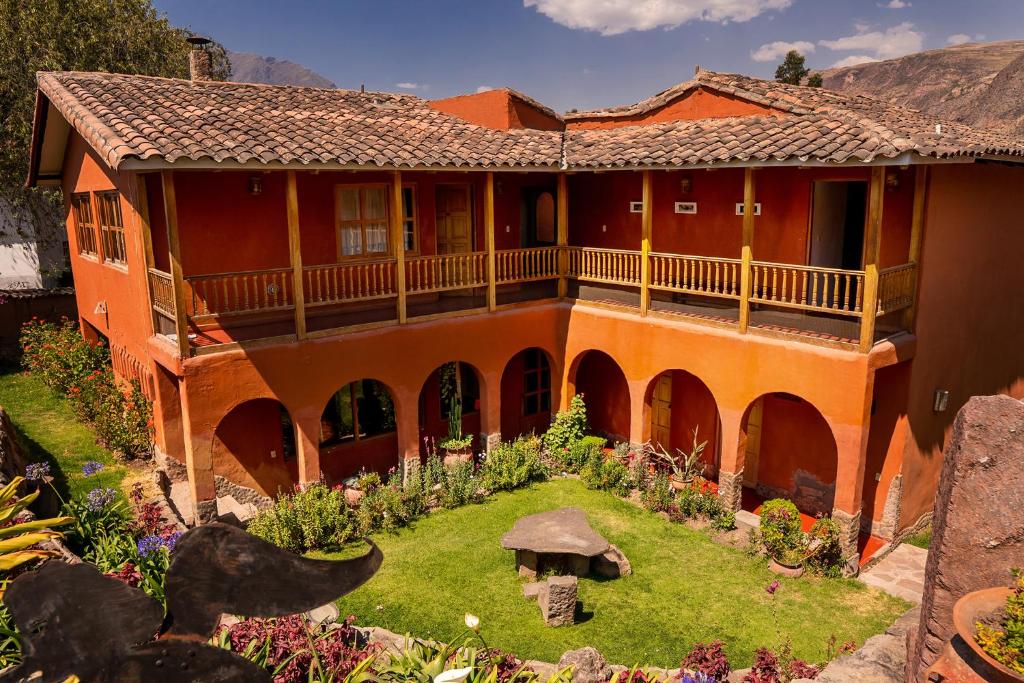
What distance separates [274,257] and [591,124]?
7.56m

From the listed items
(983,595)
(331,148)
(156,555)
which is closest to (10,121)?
(331,148)

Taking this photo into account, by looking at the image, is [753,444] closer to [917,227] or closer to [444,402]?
[917,227]

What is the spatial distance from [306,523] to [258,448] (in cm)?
243

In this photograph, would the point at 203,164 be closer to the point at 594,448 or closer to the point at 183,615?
the point at 183,615

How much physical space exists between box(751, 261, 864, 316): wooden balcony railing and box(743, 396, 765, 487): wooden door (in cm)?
228

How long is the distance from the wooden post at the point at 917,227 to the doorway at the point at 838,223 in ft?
3.62

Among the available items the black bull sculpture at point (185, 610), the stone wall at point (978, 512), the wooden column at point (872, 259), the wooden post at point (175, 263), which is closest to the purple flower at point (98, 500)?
the wooden post at point (175, 263)

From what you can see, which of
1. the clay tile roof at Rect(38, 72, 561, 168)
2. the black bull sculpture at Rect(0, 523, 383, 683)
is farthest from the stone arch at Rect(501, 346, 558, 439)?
the black bull sculpture at Rect(0, 523, 383, 683)

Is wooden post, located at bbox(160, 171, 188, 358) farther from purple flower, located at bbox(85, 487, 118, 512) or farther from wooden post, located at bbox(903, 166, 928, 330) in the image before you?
Result: wooden post, located at bbox(903, 166, 928, 330)

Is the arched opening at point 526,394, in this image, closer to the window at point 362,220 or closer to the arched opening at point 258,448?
the window at point 362,220

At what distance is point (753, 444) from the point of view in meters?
13.8

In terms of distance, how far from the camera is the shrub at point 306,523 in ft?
35.5

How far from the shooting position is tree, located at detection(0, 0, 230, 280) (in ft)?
70.9

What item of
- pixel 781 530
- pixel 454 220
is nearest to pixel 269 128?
pixel 454 220
